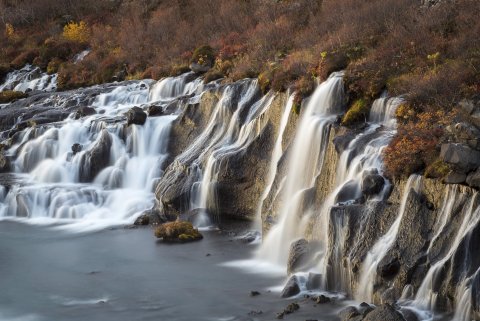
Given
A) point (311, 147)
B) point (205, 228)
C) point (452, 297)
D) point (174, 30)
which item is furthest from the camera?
point (174, 30)

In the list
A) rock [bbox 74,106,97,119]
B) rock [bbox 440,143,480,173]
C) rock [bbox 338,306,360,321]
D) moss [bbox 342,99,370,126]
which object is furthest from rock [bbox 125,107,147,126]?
rock [bbox 440,143,480,173]

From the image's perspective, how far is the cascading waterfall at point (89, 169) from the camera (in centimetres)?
2742

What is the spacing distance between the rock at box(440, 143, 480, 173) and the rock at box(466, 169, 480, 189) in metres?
0.22

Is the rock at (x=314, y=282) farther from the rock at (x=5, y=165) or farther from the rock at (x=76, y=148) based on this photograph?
the rock at (x=5, y=165)

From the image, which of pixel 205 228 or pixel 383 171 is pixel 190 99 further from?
pixel 383 171

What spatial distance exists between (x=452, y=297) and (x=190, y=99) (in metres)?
19.1

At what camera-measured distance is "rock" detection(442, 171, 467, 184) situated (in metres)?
15.1

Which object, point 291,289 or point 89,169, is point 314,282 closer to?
point 291,289

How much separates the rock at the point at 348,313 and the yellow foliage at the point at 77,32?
43.7 m

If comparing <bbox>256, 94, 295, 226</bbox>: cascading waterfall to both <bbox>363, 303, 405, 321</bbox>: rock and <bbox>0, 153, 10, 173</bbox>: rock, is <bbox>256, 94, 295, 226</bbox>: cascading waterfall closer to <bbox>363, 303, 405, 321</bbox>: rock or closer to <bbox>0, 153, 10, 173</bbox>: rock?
<bbox>363, 303, 405, 321</bbox>: rock

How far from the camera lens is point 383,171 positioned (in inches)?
686

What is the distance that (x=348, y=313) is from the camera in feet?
48.2

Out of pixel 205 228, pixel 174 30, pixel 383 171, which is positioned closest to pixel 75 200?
pixel 205 228

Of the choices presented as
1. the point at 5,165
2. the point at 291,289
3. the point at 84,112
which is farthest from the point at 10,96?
the point at 291,289
